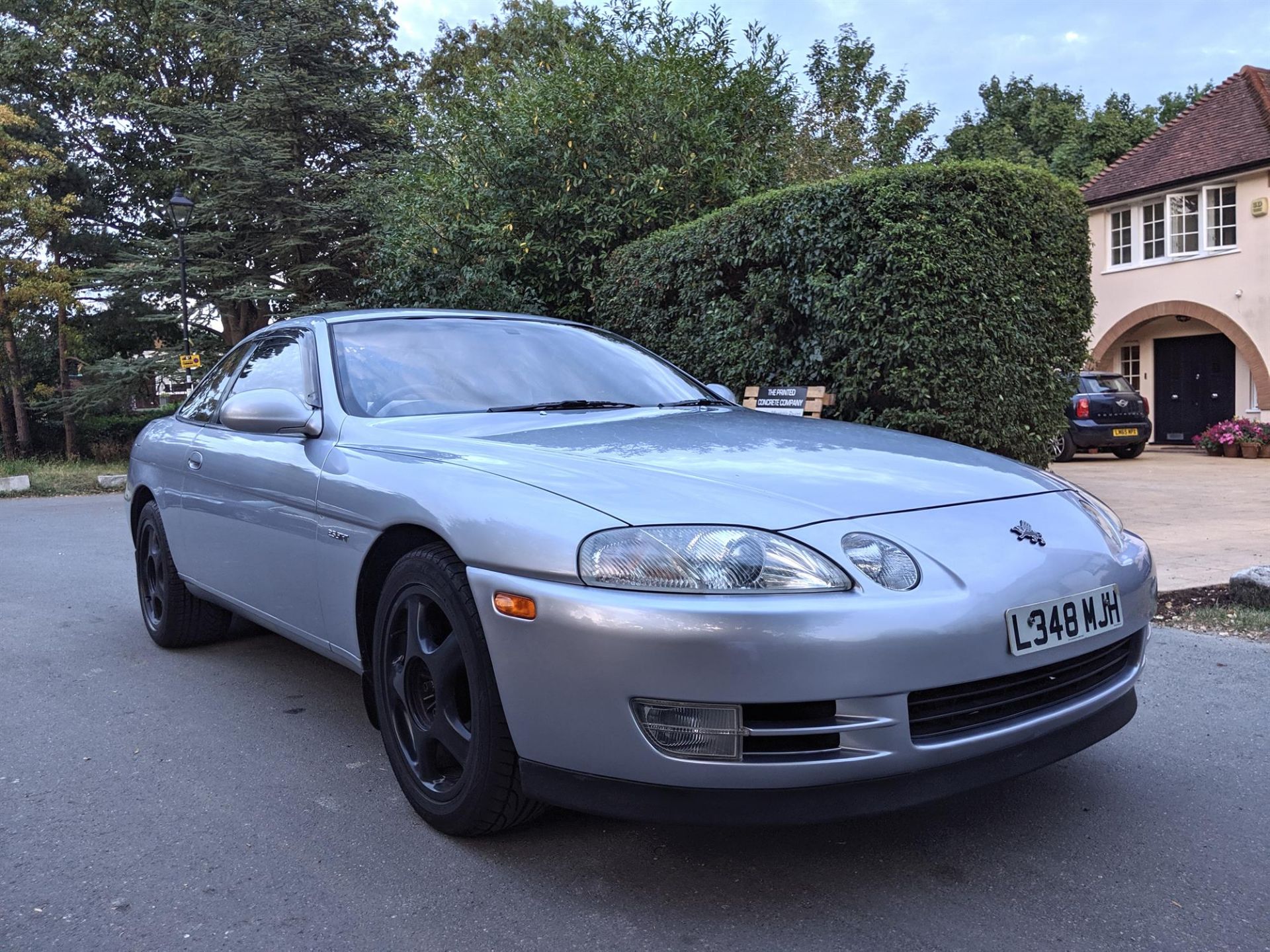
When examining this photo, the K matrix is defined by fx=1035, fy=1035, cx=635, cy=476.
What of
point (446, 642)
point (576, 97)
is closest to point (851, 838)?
point (446, 642)

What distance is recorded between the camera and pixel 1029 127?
3734 centimetres

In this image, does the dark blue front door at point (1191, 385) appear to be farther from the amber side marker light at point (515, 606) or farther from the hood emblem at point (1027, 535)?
the amber side marker light at point (515, 606)

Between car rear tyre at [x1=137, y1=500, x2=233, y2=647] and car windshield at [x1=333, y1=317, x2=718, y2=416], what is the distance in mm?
1664

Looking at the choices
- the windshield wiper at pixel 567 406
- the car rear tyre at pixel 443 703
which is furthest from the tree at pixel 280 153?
the car rear tyre at pixel 443 703

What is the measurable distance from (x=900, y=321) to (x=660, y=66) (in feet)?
21.4

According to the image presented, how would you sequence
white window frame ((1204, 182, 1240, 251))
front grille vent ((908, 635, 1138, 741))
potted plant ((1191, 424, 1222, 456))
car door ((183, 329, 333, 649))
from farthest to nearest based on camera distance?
white window frame ((1204, 182, 1240, 251)), potted plant ((1191, 424, 1222, 456)), car door ((183, 329, 333, 649)), front grille vent ((908, 635, 1138, 741))

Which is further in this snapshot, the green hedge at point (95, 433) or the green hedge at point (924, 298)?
the green hedge at point (95, 433)

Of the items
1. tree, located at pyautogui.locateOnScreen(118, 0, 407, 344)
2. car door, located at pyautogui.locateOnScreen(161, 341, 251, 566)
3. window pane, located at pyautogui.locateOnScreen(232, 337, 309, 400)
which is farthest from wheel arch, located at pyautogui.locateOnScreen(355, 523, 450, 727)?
tree, located at pyautogui.locateOnScreen(118, 0, 407, 344)

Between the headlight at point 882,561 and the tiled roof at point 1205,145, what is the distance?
20807 millimetres

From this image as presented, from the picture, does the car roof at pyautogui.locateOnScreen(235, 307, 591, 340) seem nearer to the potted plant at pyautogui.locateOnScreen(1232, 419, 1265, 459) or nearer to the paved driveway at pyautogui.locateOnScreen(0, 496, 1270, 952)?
the paved driveway at pyautogui.locateOnScreen(0, 496, 1270, 952)

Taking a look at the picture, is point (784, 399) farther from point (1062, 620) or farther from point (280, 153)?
point (280, 153)

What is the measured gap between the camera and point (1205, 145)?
69.6ft

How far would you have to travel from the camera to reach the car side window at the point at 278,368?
375 cm

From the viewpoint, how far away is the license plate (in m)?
2.30
